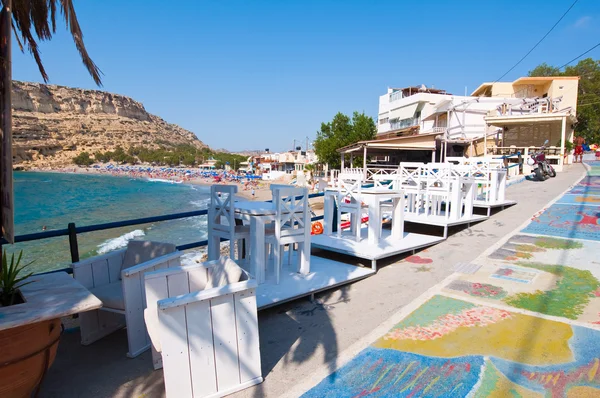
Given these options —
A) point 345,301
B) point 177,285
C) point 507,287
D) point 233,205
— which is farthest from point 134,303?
point 507,287

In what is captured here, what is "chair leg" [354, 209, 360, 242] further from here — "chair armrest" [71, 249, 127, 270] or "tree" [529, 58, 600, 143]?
"tree" [529, 58, 600, 143]

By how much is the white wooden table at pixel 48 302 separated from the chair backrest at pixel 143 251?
3.00 feet

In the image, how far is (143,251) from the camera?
3490mm

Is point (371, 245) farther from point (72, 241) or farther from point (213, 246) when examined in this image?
point (72, 241)

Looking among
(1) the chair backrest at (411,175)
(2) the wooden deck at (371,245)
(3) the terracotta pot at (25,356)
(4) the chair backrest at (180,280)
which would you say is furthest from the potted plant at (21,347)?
(1) the chair backrest at (411,175)

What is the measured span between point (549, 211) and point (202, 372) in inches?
317

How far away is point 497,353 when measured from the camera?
259cm

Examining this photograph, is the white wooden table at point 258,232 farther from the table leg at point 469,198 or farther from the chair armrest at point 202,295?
the table leg at point 469,198

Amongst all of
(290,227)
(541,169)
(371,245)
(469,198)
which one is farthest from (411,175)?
(541,169)

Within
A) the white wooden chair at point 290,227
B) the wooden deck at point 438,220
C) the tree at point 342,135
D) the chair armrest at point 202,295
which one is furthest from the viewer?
the tree at point 342,135

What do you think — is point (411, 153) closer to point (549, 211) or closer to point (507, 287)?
point (549, 211)

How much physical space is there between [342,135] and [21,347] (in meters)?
38.8

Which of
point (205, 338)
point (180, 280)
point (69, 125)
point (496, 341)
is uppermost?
point (69, 125)

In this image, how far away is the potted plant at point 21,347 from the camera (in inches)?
73.9
